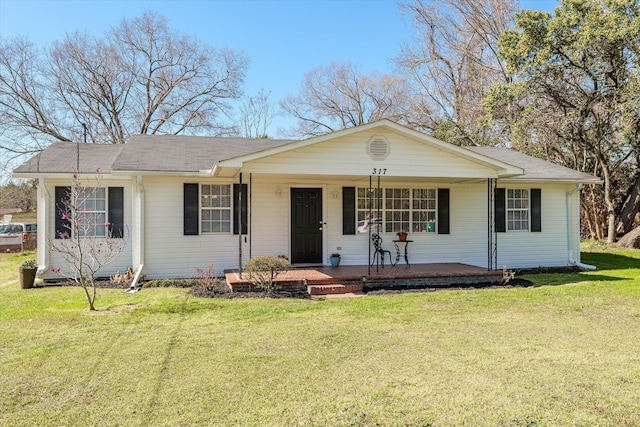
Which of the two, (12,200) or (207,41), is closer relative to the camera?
(207,41)

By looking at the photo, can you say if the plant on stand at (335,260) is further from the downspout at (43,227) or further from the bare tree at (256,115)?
the bare tree at (256,115)

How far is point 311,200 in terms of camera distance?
34.3ft

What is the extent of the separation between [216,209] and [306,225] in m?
2.24

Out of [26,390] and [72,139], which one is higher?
[72,139]

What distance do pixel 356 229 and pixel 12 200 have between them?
1453 inches

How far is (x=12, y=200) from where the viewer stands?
35.4 meters

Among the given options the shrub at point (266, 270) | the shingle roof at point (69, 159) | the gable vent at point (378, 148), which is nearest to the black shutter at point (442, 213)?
the gable vent at point (378, 148)

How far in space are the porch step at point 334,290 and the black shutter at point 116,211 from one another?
15.9 ft

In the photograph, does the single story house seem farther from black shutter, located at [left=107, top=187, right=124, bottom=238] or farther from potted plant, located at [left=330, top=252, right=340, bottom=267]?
potted plant, located at [left=330, top=252, right=340, bottom=267]

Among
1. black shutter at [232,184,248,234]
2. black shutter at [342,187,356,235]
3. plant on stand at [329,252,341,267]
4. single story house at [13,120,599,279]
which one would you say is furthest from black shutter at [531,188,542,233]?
black shutter at [232,184,248,234]

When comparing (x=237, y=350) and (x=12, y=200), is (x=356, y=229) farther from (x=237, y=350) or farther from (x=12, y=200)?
(x=12, y=200)

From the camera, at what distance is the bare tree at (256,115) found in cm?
2836

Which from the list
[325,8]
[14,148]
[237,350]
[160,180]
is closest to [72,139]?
[14,148]

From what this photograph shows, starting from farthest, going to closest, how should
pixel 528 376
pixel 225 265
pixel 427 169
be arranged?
pixel 225 265
pixel 427 169
pixel 528 376
